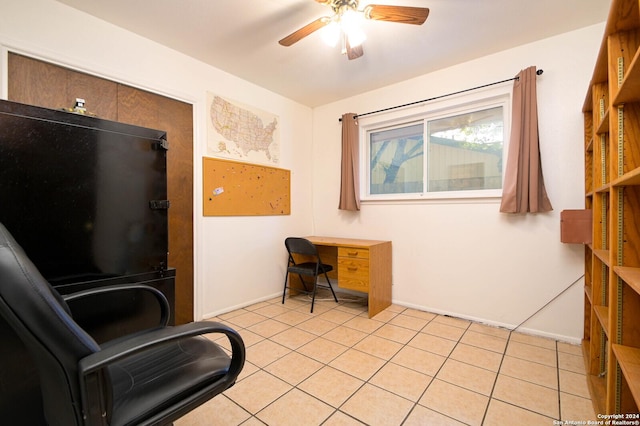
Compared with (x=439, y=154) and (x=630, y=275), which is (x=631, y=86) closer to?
(x=630, y=275)

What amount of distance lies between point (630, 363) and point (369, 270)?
1.82 meters

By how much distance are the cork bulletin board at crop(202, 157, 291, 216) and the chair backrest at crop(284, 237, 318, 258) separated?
1.67 feet

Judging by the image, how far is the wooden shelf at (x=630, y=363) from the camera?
0.88m

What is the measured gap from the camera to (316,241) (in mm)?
3098

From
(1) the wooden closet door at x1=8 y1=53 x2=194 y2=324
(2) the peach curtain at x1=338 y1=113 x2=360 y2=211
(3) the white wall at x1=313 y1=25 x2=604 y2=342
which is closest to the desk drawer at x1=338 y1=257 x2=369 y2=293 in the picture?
(3) the white wall at x1=313 y1=25 x2=604 y2=342

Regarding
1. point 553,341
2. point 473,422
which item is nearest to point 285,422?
point 473,422

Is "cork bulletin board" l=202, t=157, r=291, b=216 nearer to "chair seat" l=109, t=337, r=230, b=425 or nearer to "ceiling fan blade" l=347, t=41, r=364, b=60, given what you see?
"ceiling fan blade" l=347, t=41, r=364, b=60

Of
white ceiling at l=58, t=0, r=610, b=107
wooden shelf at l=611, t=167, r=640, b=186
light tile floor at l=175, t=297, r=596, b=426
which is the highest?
white ceiling at l=58, t=0, r=610, b=107

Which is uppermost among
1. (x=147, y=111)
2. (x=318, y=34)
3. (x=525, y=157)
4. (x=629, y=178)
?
Result: (x=318, y=34)

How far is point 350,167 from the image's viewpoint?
330 centimetres

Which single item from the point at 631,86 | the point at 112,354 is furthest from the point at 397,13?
the point at 112,354

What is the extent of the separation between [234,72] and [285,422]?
9.89 ft

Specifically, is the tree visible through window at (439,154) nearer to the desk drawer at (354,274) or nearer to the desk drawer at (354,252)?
the desk drawer at (354,252)

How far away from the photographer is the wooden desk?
273 centimetres
